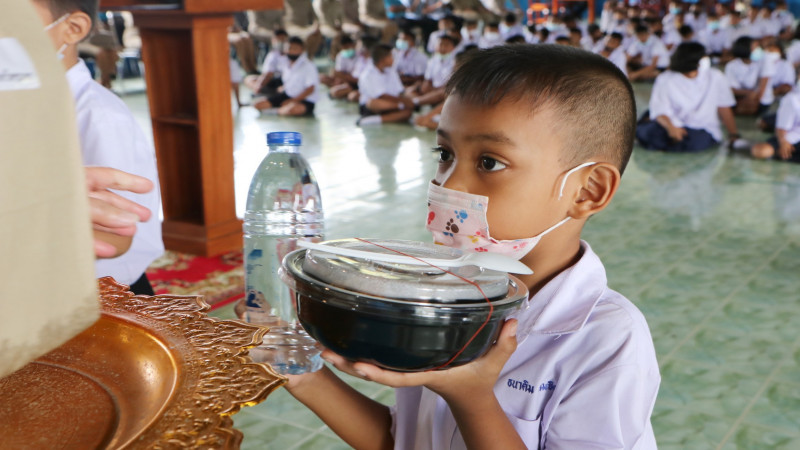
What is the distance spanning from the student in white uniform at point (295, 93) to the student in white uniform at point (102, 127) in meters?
5.60

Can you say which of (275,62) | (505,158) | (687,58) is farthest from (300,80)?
(505,158)

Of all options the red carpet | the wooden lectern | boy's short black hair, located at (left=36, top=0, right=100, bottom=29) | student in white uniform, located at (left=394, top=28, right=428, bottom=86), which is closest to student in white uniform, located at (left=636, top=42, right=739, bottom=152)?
the wooden lectern

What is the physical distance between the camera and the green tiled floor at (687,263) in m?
2.03

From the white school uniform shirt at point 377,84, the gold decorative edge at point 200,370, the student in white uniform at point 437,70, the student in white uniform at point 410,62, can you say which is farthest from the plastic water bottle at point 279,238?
the student in white uniform at point 410,62

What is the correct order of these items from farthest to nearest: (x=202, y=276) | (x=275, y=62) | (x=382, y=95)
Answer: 1. (x=275, y=62)
2. (x=382, y=95)
3. (x=202, y=276)

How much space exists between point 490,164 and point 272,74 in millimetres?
7716

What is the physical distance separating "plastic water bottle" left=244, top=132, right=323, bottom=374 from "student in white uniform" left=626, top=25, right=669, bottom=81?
8249 mm

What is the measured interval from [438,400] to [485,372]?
236 millimetres

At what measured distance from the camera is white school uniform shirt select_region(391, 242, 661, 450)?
86cm

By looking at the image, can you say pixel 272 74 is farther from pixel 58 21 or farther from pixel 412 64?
pixel 58 21

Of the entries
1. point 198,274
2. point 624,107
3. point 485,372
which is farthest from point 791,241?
point 485,372

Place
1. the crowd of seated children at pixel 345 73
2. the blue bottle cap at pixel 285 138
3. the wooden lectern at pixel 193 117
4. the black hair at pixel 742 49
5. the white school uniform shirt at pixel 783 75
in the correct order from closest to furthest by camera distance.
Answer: the blue bottle cap at pixel 285 138, the wooden lectern at pixel 193 117, the white school uniform shirt at pixel 783 75, the black hair at pixel 742 49, the crowd of seated children at pixel 345 73

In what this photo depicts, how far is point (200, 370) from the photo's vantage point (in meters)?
0.72

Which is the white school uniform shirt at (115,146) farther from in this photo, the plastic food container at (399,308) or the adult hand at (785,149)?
the adult hand at (785,149)
